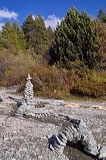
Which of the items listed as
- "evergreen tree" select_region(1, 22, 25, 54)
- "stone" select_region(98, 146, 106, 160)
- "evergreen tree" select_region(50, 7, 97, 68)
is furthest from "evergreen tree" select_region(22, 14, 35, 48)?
"stone" select_region(98, 146, 106, 160)

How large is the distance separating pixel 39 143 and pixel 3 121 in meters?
1.67

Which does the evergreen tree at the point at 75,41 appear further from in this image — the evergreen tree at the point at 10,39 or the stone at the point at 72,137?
the evergreen tree at the point at 10,39

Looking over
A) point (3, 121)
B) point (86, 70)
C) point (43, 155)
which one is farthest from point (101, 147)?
point (86, 70)

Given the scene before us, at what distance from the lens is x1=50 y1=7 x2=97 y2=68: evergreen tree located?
32.5 feet

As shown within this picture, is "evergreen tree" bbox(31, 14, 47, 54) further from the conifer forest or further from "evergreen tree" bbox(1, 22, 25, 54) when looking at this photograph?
the conifer forest

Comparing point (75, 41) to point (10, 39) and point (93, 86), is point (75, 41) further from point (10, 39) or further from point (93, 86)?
point (10, 39)

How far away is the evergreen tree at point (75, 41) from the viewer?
32.5 ft

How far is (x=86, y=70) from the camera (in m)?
9.72

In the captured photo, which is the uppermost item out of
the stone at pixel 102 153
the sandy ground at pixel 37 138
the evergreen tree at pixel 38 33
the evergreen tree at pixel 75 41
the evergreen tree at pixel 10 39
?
the evergreen tree at pixel 38 33

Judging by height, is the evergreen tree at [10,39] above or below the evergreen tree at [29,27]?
below

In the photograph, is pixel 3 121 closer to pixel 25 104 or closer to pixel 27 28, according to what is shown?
pixel 25 104

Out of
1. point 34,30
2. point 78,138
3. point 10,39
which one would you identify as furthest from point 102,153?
point 34,30

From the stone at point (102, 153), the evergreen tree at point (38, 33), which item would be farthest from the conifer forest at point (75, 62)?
the evergreen tree at point (38, 33)

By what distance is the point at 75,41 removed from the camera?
34.2 feet
